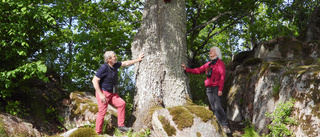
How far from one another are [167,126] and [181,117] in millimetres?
318

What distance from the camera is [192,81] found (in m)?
12.8

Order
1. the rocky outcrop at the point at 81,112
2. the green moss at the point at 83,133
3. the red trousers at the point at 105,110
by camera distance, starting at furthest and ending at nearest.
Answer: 1. the rocky outcrop at the point at 81,112
2. the red trousers at the point at 105,110
3. the green moss at the point at 83,133

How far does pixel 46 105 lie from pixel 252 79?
286 inches

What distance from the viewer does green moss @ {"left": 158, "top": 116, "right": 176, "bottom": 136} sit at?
14.6 feet

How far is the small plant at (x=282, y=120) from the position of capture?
5.21 metres

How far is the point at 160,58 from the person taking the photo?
249 inches

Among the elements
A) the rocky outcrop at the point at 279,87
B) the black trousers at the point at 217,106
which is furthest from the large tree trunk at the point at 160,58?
the rocky outcrop at the point at 279,87

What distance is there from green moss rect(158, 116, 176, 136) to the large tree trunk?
1291 millimetres

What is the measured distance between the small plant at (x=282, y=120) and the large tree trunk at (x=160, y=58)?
2171 millimetres

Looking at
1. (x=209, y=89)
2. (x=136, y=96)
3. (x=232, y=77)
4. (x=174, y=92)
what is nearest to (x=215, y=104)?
(x=209, y=89)

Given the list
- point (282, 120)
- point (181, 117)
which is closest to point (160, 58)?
point (181, 117)

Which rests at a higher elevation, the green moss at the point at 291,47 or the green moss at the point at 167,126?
the green moss at the point at 291,47

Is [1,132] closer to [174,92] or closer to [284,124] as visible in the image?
[174,92]

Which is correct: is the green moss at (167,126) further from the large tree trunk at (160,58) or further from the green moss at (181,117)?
the large tree trunk at (160,58)
